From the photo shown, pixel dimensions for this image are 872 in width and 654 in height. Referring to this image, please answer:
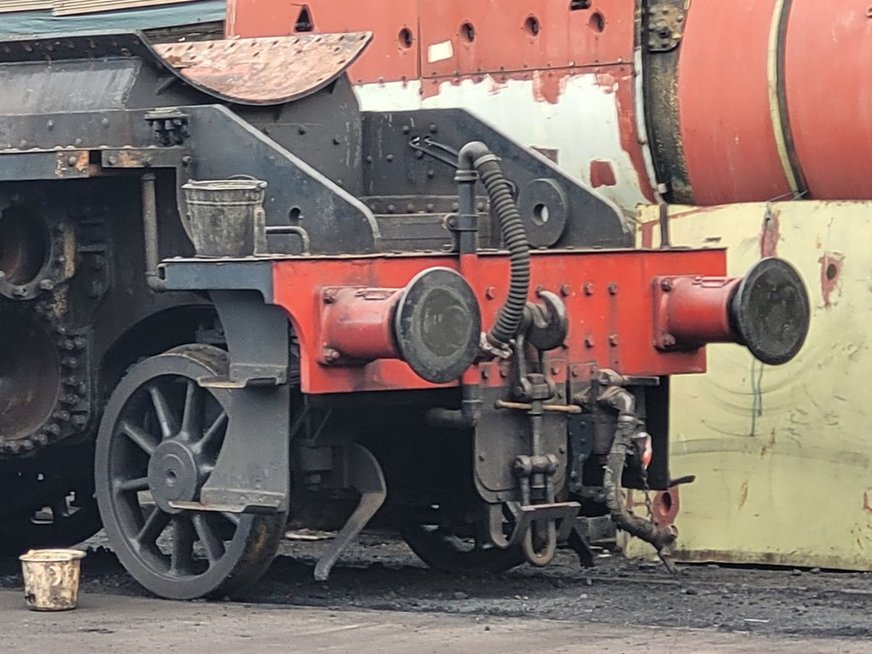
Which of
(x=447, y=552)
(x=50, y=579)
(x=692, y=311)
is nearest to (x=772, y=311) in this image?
(x=692, y=311)

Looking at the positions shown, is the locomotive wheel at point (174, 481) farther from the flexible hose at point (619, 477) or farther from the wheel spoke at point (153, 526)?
the flexible hose at point (619, 477)

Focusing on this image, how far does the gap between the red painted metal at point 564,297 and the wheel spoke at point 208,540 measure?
3.31ft

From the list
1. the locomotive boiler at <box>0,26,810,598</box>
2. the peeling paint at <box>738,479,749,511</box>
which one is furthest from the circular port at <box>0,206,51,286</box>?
the peeling paint at <box>738,479,749,511</box>

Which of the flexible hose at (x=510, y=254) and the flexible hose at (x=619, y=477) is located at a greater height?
the flexible hose at (x=510, y=254)

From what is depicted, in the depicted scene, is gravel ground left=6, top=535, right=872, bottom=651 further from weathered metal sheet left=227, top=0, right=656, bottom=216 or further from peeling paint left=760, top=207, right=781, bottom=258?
weathered metal sheet left=227, top=0, right=656, bottom=216

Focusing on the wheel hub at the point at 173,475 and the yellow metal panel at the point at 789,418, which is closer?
the wheel hub at the point at 173,475

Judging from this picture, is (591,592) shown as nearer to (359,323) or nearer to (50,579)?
(359,323)

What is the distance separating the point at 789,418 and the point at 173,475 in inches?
110

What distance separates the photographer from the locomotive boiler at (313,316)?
855 centimetres

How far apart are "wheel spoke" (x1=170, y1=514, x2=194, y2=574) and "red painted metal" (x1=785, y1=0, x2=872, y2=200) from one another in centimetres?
311

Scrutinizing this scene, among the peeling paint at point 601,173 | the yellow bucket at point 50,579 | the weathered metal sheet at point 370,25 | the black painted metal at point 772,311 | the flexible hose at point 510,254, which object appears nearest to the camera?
the flexible hose at point 510,254

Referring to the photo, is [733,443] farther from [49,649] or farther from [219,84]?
[49,649]

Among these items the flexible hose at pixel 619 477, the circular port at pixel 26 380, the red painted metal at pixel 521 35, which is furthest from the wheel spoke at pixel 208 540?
the red painted metal at pixel 521 35

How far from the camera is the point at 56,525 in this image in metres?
10.9
